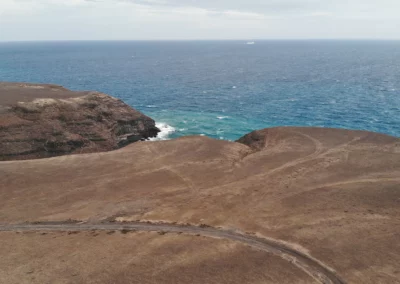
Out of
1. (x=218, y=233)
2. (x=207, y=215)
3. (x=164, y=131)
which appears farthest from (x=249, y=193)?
(x=164, y=131)

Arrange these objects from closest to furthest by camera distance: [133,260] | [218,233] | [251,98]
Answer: [133,260]
[218,233]
[251,98]

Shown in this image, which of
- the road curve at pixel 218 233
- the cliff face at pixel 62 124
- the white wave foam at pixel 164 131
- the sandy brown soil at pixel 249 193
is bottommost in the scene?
the white wave foam at pixel 164 131

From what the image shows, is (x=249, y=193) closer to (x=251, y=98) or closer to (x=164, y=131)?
(x=164, y=131)

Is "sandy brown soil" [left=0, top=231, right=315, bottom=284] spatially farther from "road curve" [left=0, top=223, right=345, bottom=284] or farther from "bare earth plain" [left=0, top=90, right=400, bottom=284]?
"road curve" [left=0, top=223, right=345, bottom=284]

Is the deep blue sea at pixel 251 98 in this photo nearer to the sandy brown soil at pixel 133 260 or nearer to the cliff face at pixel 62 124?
the cliff face at pixel 62 124

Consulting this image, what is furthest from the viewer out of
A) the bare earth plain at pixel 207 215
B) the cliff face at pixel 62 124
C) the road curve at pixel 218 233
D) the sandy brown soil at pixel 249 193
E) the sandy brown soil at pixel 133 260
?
the cliff face at pixel 62 124

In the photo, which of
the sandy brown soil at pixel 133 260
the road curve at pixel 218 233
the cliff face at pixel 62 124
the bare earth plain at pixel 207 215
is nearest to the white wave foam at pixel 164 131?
the cliff face at pixel 62 124
